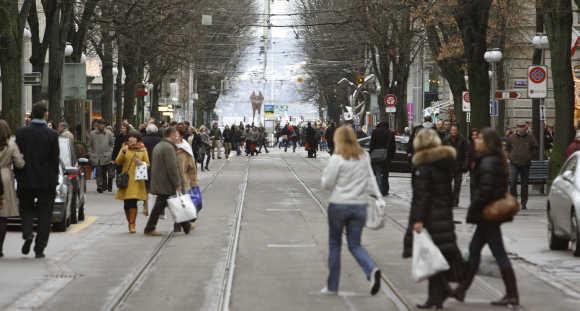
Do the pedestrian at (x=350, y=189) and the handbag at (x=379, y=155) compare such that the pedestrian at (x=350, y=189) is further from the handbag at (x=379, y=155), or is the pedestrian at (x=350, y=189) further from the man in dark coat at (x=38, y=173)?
the handbag at (x=379, y=155)

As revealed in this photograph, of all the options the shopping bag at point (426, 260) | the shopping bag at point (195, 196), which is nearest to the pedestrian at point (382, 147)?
the shopping bag at point (195, 196)

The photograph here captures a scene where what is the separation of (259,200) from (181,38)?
24860mm

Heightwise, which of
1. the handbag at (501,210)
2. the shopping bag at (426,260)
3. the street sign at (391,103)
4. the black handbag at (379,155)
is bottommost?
the shopping bag at (426,260)

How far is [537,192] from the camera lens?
3166 cm

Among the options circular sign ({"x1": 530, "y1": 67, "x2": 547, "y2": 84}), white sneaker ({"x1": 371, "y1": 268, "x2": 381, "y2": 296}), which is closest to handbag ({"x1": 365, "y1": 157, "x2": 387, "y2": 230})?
white sneaker ({"x1": 371, "y1": 268, "x2": 381, "y2": 296})

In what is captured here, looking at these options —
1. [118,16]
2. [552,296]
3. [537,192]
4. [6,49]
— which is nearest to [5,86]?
[6,49]

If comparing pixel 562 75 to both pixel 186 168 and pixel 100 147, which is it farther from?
pixel 100 147

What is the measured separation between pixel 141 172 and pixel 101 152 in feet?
37.6

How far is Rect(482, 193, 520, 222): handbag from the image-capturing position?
11.3 m

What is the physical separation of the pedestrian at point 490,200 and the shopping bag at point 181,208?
25.4ft

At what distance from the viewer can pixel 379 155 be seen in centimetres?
2969

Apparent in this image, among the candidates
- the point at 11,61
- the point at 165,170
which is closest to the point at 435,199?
the point at 165,170

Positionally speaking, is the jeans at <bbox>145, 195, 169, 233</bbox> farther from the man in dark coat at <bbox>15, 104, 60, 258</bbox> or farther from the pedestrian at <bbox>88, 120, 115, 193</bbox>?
the pedestrian at <bbox>88, 120, 115, 193</bbox>

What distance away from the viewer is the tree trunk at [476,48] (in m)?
29.5
